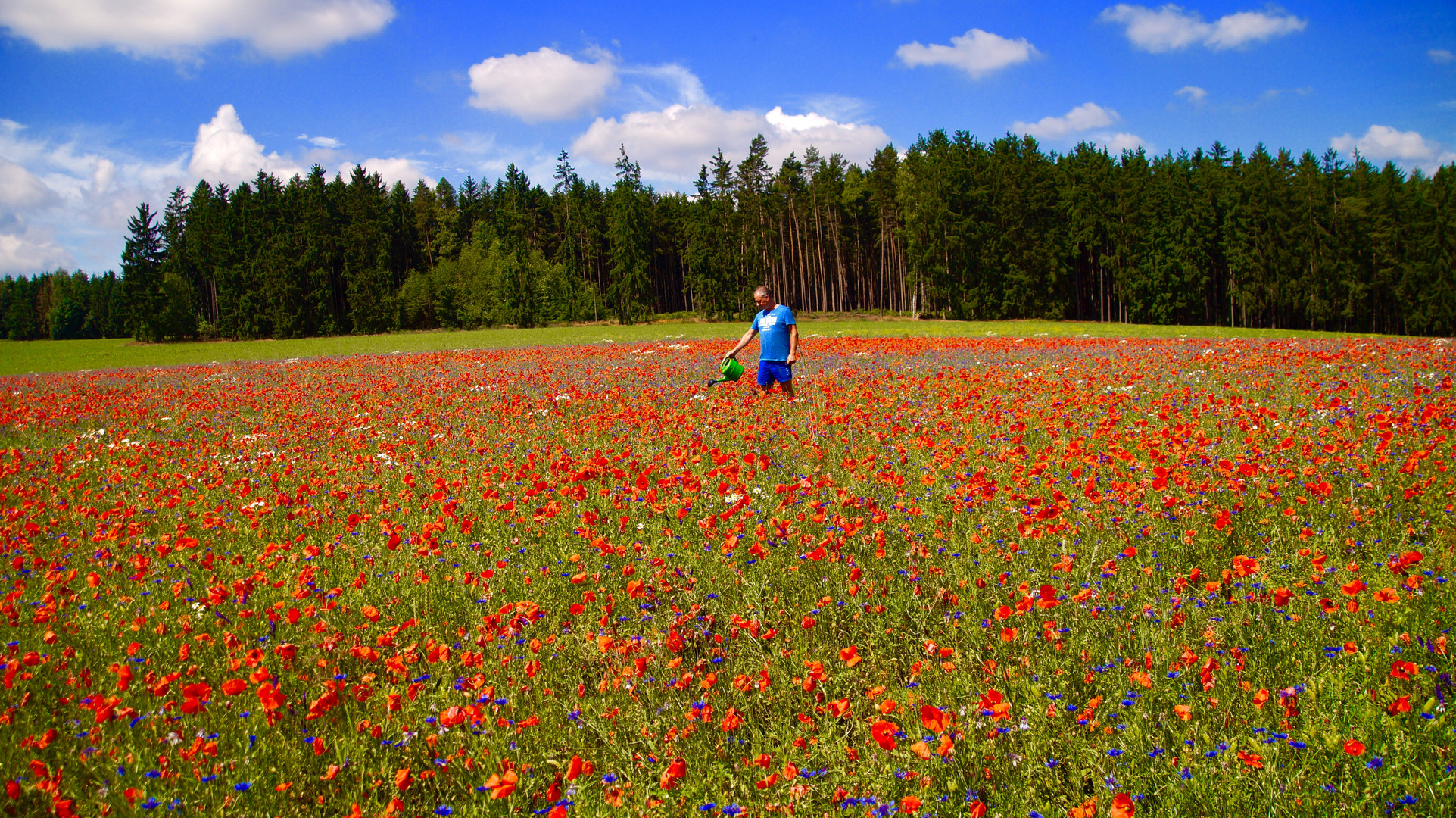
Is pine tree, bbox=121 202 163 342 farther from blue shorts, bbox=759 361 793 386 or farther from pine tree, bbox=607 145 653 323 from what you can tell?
blue shorts, bbox=759 361 793 386

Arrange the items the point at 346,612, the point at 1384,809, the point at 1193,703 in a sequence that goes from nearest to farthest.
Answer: the point at 1384,809 → the point at 1193,703 → the point at 346,612

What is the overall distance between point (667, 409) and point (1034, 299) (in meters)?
57.1

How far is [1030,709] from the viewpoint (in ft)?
8.86

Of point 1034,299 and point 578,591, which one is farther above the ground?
point 1034,299

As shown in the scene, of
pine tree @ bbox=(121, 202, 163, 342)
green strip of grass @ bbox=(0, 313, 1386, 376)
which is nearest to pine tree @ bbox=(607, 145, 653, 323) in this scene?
green strip of grass @ bbox=(0, 313, 1386, 376)

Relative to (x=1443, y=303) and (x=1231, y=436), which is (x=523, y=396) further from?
(x=1443, y=303)

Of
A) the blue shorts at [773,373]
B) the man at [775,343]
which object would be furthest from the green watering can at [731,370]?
the blue shorts at [773,373]

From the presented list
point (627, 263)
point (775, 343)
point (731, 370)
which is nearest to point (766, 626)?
point (731, 370)

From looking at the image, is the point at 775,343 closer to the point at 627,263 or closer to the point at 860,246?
the point at 627,263

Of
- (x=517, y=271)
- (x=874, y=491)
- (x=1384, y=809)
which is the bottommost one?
(x=1384, y=809)

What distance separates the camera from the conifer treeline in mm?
55188

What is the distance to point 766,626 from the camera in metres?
3.61

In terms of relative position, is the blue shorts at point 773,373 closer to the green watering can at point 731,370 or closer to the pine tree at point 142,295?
the green watering can at point 731,370

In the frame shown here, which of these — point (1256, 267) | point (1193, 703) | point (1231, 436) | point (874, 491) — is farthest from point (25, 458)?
point (1256, 267)
